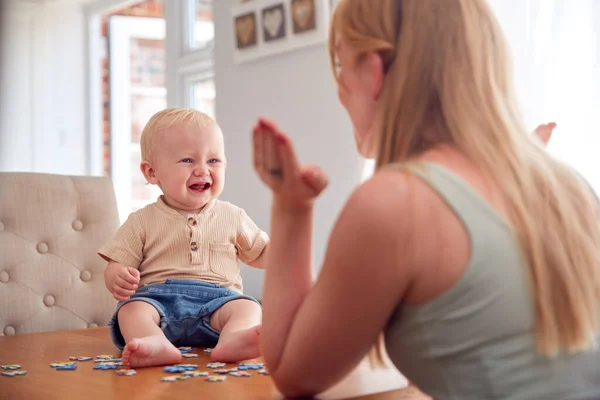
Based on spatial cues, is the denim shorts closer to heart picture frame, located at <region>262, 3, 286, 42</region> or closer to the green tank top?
the green tank top

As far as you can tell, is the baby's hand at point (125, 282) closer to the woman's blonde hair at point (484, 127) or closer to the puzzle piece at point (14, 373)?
the puzzle piece at point (14, 373)

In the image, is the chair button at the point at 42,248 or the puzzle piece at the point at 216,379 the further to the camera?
the chair button at the point at 42,248

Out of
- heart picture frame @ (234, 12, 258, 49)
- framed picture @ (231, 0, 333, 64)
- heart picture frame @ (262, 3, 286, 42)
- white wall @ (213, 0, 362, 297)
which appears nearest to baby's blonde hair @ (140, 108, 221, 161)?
white wall @ (213, 0, 362, 297)

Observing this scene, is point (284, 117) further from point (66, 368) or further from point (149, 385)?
point (149, 385)

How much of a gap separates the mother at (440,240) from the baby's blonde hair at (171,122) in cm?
77

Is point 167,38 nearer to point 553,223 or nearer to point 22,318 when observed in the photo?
point 22,318

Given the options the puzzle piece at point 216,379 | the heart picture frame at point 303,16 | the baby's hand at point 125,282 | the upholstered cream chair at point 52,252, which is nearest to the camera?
the puzzle piece at point 216,379

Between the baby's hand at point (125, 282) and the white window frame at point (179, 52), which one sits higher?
the white window frame at point (179, 52)

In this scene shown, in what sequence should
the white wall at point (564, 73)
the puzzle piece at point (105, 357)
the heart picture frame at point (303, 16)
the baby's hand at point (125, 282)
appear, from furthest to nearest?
the heart picture frame at point (303, 16) → the white wall at point (564, 73) → the baby's hand at point (125, 282) → the puzzle piece at point (105, 357)

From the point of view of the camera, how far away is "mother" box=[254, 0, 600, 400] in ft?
2.18

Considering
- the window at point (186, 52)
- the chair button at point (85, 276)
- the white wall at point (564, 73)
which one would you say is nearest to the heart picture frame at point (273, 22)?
the window at point (186, 52)

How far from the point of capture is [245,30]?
3852 millimetres

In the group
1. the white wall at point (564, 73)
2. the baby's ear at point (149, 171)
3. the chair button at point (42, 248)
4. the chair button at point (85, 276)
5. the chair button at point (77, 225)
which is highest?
the white wall at point (564, 73)

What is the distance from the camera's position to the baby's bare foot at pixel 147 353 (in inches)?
42.5
